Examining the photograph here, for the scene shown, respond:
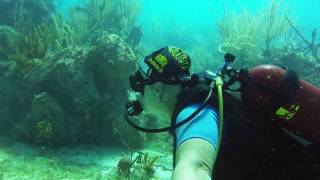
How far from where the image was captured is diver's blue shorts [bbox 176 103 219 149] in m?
1.75

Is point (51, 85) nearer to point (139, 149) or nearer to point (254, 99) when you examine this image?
point (139, 149)

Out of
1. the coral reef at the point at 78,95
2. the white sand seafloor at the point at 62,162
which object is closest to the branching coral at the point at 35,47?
the coral reef at the point at 78,95

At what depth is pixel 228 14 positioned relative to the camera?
558 inches

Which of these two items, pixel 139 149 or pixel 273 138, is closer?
pixel 273 138

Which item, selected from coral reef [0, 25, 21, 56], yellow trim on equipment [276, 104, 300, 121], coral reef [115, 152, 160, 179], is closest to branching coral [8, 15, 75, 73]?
coral reef [0, 25, 21, 56]

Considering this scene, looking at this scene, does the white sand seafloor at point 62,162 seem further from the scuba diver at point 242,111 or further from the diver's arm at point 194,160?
the diver's arm at point 194,160

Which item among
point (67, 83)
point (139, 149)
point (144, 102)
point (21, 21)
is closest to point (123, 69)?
point (67, 83)

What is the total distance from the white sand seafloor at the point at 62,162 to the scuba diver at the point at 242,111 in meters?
3.82

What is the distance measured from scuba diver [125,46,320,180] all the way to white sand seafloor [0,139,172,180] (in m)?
3.82

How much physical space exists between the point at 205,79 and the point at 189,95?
253 mm

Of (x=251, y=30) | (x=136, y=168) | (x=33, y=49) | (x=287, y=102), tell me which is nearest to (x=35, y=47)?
(x=33, y=49)

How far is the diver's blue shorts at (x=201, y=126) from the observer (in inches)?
68.9

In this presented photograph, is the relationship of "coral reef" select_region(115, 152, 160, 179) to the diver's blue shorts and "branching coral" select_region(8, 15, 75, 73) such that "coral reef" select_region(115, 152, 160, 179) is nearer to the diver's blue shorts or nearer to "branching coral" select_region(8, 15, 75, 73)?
"branching coral" select_region(8, 15, 75, 73)

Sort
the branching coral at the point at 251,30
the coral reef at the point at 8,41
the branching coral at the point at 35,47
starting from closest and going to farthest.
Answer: the branching coral at the point at 35,47 < the coral reef at the point at 8,41 < the branching coral at the point at 251,30
